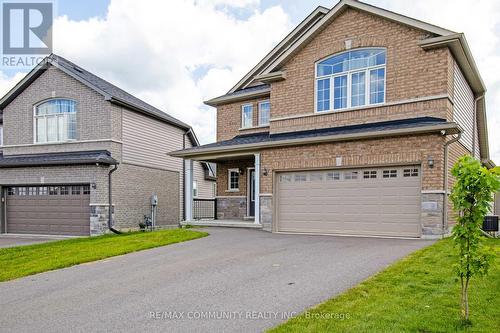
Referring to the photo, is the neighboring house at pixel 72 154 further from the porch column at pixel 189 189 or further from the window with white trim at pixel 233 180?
the window with white trim at pixel 233 180

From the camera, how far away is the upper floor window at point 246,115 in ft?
59.4

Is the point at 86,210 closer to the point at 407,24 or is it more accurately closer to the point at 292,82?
the point at 292,82

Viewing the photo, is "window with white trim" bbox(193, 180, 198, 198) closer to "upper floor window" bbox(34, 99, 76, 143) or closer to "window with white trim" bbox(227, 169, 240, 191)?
"window with white trim" bbox(227, 169, 240, 191)

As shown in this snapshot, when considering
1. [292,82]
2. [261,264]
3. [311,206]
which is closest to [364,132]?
[311,206]

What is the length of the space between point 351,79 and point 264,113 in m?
5.18

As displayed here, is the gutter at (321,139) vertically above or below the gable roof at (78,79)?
below

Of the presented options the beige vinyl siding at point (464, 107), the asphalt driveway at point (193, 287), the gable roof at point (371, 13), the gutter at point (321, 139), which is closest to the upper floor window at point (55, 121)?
the gutter at point (321, 139)

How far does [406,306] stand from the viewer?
500cm

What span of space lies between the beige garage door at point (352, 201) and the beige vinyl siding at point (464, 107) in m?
3.17

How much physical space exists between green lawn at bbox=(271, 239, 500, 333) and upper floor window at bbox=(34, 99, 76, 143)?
52.8 ft

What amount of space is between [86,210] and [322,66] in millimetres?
11449

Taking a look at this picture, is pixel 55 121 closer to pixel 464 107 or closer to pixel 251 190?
pixel 251 190

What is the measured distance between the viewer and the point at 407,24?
12.2 meters

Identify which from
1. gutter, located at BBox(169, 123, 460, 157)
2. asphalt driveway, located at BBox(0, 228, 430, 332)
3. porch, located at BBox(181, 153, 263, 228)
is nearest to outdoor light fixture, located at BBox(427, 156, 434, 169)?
gutter, located at BBox(169, 123, 460, 157)
